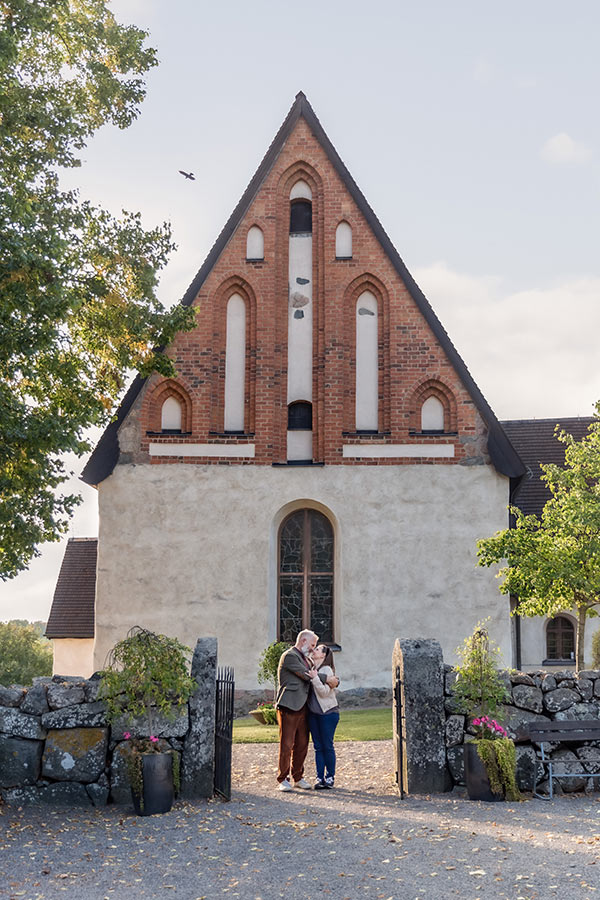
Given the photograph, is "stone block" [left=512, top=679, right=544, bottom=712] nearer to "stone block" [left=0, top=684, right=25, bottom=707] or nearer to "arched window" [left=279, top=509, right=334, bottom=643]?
"stone block" [left=0, top=684, right=25, bottom=707]

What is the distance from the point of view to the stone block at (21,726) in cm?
1038

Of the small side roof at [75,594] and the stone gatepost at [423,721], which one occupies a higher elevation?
the small side roof at [75,594]

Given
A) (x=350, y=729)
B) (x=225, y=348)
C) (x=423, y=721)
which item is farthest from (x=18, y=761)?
(x=225, y=348)

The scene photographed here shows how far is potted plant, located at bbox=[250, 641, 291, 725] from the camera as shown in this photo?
1748cm

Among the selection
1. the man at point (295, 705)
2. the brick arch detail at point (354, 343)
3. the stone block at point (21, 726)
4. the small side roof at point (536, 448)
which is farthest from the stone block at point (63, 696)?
the small side roof at point (536, 448)

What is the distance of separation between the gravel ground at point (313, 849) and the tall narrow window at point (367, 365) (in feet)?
33.0

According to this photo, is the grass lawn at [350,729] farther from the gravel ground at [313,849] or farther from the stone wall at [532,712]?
the stone wall at [532,712]

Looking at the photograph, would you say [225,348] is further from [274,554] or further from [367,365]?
[274,554]

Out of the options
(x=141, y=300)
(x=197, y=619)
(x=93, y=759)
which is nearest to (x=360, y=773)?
(x=93, y=759)

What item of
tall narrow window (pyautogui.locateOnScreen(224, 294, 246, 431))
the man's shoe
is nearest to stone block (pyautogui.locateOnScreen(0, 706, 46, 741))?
the man's shoe

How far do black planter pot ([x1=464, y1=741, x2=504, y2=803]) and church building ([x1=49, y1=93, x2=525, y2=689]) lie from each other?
8.66 metres

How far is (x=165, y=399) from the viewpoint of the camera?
20125mm

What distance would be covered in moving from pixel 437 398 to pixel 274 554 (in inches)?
183

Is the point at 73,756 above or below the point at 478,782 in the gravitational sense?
above
